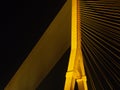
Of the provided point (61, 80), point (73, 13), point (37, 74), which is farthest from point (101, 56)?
point (73, 13)

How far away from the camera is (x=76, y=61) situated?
38.8 inches

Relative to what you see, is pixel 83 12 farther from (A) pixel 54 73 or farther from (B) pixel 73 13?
(A) pixel 54 73

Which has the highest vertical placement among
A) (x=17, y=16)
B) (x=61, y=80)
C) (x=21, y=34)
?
(x=17, y=16)

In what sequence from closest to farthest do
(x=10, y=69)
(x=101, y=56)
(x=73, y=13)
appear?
(x=73, y=13)
(x=101, y=56)
(x=10, y=69)

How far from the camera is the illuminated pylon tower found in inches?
37.7

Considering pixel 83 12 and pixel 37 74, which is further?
pixel 37 74

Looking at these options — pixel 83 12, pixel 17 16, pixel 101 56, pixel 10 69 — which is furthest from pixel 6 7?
pixel 83 12

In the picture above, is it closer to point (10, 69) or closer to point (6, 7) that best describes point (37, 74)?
point (10, 69)

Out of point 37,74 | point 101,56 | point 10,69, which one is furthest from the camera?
point 37,74

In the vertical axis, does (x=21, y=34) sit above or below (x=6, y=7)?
below

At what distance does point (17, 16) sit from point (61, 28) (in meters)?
0.30

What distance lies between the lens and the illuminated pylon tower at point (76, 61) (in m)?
0.96

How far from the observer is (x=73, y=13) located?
40.6 inches

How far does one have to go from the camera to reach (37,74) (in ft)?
5.97
